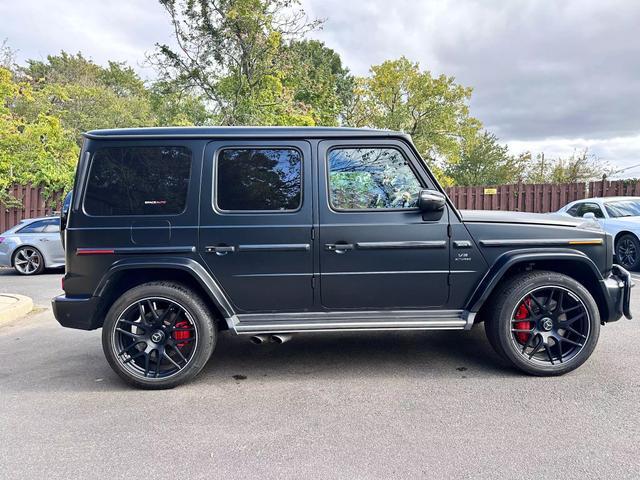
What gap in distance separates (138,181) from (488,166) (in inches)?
1822

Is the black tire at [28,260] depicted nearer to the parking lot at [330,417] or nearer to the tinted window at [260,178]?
the parking lot at [330,417]

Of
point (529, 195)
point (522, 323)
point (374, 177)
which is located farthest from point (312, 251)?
point (529, 195)

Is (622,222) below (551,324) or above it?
above

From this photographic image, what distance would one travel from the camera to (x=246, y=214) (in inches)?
138

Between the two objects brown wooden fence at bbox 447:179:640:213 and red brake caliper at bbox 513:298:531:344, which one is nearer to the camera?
red brake caliper at bbox 513:298:531:344

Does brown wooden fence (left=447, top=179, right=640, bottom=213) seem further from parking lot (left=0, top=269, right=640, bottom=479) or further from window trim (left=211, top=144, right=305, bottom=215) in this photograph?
A: window trim (left=211, top=144, right=305, bottom=215)

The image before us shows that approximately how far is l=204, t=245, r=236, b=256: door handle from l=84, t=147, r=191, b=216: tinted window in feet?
1.34

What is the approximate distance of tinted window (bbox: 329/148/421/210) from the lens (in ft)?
11.8

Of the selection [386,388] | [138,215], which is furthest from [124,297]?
[386,388]

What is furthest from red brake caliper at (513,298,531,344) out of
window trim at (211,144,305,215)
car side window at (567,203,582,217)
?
car side window at (567,203,582,217)

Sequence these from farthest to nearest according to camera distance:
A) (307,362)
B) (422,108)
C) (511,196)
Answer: (422,108), (511,196), (307,362)

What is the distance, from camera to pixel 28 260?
10.1 metres

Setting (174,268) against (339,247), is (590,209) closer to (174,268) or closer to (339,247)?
(339,247)

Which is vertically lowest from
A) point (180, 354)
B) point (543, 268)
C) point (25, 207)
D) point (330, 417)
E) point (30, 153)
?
point (330, 417)
